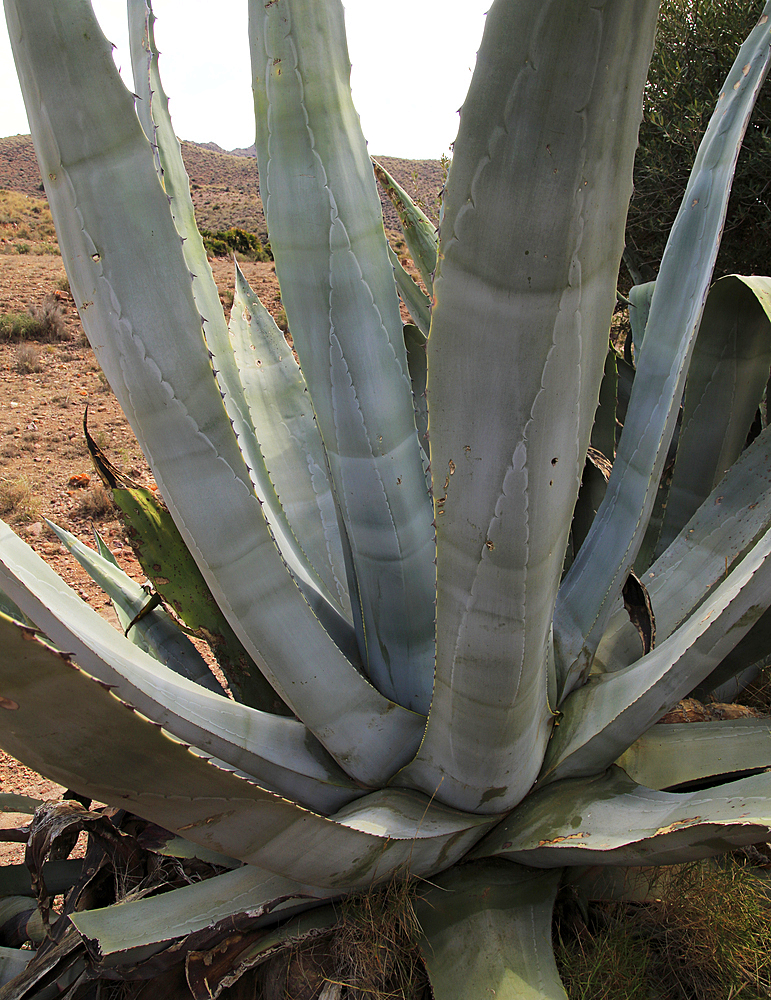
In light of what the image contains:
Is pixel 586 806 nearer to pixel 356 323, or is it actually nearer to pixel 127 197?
pixel 356 323

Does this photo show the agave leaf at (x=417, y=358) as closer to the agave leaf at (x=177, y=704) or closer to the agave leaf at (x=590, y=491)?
the agave leaf at (x=590, y=491)

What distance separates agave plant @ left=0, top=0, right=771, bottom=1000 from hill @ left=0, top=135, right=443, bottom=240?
2091cm

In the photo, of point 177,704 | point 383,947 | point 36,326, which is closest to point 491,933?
point 383,947

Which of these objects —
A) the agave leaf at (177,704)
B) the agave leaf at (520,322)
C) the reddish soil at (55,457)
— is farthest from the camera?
the reddish soil at (55,457)

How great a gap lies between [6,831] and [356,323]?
57.2 inches

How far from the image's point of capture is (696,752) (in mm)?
1435

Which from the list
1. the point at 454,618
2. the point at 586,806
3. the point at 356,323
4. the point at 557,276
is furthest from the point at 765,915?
the point at 356,323

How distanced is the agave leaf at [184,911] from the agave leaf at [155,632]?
53cm

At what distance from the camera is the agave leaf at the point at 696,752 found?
138 centimetres

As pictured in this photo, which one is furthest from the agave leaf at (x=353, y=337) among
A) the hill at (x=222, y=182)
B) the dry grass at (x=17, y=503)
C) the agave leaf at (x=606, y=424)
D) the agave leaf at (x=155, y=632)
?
the hill at (x=222, y=182)

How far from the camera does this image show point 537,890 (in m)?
1.32

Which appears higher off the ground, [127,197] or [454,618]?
[127,197]

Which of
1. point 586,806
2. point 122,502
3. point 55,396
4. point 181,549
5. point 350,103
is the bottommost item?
point 55,396

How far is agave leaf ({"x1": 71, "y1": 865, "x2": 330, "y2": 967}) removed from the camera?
1.21m
